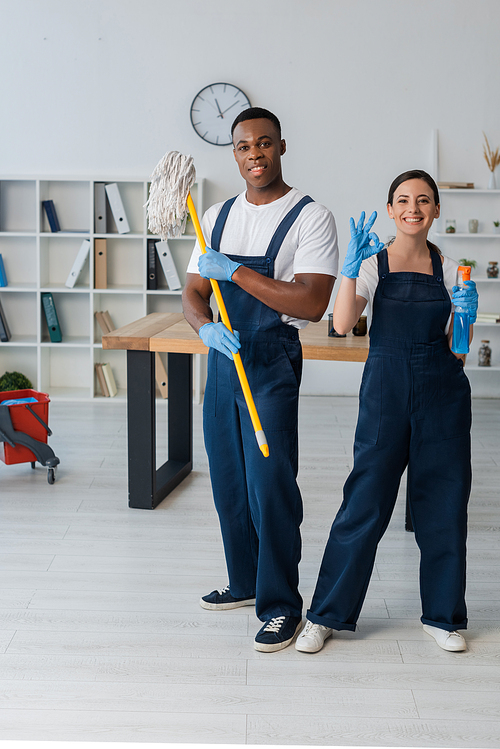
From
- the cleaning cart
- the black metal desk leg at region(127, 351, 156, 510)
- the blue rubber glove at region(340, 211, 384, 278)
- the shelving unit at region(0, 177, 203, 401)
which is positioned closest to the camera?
the blue rubber glove at region(340, 211, 384, 278)

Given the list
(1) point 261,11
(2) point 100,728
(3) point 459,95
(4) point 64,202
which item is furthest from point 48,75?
(2) point 100,728

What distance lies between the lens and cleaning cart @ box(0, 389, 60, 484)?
3600mm

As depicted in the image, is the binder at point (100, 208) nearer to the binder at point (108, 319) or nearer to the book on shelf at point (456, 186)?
the binder at point (108, 319)

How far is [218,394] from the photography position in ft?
7.04

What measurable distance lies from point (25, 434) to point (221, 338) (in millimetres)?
2012

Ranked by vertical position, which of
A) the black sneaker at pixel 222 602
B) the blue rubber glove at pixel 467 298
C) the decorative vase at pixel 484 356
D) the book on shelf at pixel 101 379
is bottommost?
the black sneaker at pixel 222 602

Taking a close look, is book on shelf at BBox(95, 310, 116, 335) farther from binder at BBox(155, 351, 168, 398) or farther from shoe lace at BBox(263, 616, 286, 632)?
shoe lace at BBox(263, 616, 286, 632)

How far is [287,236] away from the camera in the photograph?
204cm

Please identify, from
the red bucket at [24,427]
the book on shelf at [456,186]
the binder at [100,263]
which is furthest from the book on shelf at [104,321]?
the book on shelf at [456,186]

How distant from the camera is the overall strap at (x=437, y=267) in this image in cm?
203

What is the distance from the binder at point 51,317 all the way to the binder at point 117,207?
77 cm

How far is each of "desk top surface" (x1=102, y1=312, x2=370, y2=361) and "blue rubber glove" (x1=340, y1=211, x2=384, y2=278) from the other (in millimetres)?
952

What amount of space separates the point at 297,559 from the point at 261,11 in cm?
458

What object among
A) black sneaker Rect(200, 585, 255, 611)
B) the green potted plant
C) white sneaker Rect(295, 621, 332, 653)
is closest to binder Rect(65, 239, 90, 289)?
the green potted plant
